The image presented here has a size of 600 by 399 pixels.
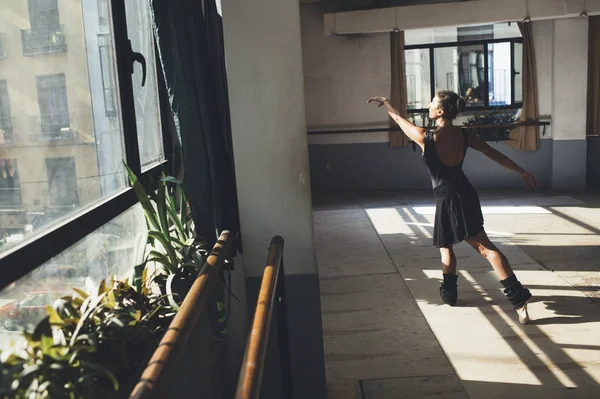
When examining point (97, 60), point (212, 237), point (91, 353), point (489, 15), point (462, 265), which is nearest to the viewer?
point (91, 353)

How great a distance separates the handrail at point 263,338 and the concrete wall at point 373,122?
7783 millimetres

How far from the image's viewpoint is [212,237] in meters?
2.66

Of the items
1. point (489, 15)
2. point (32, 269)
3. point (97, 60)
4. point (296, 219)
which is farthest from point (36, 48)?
point (489, 15)

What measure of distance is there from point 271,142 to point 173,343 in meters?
1.42

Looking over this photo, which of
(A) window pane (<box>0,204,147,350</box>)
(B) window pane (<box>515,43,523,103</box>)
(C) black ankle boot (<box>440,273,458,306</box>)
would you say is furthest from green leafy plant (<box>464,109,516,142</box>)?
(A) window pane (<box>0,204,147,350</box>)

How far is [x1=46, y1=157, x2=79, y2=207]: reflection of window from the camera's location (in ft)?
6.47

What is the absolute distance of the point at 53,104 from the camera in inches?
80.7

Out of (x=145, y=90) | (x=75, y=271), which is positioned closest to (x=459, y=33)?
(x=145, y=90)

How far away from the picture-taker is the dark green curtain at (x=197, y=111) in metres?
2.53

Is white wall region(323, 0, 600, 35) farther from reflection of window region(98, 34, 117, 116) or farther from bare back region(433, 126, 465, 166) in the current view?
reflection of window region(98, 34, 117, 116)

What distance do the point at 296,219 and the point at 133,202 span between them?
65 centimetres

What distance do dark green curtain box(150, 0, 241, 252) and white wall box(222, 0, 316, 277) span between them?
8 cm

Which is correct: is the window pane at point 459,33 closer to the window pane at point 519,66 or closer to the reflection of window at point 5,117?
the window pane at point 519,66

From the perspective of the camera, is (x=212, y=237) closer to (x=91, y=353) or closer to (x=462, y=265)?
(x=91, y=353)
